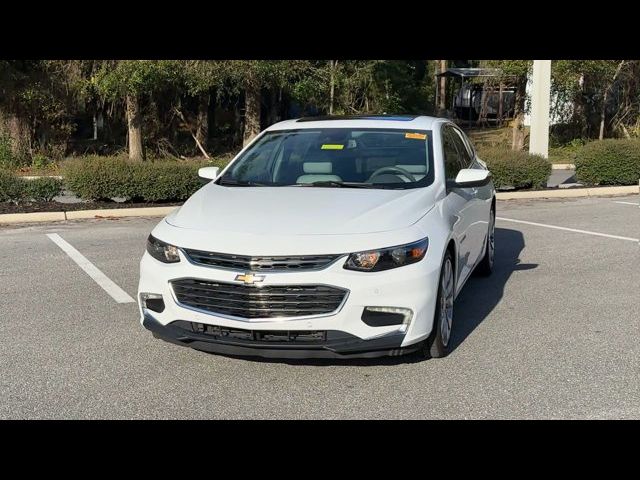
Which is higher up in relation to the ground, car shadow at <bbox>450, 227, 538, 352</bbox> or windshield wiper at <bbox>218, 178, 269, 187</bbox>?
windshield wiper at <bbox>218, 178, 269, 187</bbox>

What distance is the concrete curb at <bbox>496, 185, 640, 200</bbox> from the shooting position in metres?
14.4

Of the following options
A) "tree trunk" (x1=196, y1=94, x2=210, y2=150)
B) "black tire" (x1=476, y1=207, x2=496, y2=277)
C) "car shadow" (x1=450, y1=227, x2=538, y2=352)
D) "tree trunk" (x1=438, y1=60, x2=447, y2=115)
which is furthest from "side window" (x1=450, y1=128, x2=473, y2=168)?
"tree trunk" (x1=438, y1=60, x2=447, y2=115)

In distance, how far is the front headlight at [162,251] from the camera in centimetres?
451

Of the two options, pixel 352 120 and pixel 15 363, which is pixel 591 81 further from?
pixel 15 363

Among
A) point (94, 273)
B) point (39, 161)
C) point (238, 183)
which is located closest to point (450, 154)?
point (238, 183)

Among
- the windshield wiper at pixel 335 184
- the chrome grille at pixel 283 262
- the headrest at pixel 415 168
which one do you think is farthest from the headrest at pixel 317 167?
the chrome grille at pixel 283 262

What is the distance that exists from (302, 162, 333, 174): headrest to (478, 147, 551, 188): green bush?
9245 mm

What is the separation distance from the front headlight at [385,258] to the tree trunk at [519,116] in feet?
67.6

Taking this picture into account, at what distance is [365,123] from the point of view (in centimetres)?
622

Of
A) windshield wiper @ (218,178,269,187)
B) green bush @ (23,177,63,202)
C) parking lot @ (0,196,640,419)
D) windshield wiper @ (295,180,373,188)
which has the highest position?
windshield wiper @ (295,180,373,188)

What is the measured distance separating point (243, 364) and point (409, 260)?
4.35 ft

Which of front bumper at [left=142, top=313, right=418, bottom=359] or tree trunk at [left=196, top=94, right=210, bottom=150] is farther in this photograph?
tree trunk at [left=196, top=94, right=210, bottom=150]

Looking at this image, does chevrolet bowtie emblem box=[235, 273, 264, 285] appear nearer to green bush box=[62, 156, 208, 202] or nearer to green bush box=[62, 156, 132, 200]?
green bush box=[62, 156, 208, 202]

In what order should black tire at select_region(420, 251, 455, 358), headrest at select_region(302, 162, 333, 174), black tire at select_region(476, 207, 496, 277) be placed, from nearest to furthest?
black tire at select_region(420, 251, 455, 358), headrest at select_region(302, 162, 333, 174), black tire at select_region(476, 207, 496, 277)
